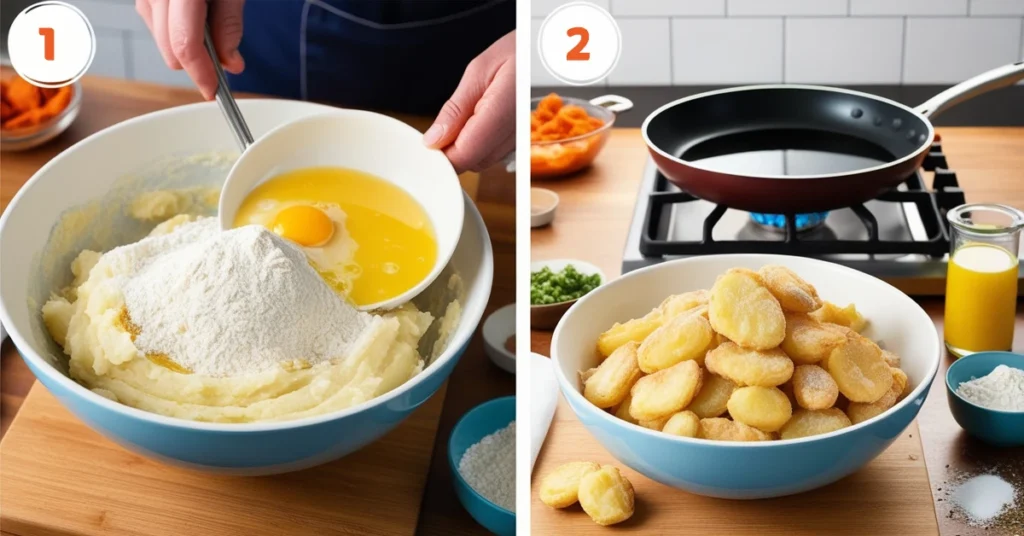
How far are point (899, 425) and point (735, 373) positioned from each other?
102 mm

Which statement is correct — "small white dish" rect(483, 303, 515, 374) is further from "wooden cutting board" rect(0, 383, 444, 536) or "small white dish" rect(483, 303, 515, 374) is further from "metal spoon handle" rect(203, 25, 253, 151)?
"metal spoon handle" rect(203, 25, 253, 151)

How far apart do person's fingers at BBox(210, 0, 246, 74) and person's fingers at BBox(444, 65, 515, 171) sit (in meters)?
0.24

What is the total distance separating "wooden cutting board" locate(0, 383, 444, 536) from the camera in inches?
22.8

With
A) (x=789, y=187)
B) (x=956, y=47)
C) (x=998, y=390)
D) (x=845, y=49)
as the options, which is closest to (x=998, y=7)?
(x=956, y=47)

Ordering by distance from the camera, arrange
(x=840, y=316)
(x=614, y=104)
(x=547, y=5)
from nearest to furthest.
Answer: (x=840, y=316), (x=614, y=104), (x=547, y=5)

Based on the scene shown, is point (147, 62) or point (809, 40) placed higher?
point (147, 62)

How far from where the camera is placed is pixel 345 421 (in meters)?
0.52

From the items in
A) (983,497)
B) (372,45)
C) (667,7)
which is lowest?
(983,497)

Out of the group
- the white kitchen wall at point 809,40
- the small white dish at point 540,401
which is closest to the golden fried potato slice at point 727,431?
the small white dish at point 540,401

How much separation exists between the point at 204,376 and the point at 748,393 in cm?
32

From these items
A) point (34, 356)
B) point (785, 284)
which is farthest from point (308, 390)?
point (785, 284)

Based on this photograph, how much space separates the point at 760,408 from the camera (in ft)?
1.78

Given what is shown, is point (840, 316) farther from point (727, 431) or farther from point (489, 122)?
point (489, 122)

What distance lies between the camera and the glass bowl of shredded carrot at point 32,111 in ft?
2.81
